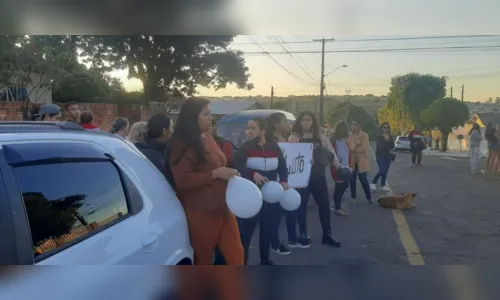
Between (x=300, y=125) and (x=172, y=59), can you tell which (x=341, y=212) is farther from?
(x=172, y=59)

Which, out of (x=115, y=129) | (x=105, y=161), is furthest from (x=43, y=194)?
(x=115, y=129)

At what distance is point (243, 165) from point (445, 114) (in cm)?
109

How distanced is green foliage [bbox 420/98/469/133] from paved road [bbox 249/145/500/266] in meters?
0.27

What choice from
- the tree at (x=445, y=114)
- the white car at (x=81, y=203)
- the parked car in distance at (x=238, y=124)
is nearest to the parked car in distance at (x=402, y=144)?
the tree at (x=445, y=114)

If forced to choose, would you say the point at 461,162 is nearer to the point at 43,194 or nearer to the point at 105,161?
the point at 105,161

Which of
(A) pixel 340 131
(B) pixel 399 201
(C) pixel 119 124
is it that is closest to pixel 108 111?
(C) pixel 119 124

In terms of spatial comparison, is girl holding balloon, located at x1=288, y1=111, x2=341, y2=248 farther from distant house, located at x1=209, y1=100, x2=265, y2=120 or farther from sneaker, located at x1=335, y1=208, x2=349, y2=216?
distant house, located at x1=209, y1=100, x2=265, y2=120

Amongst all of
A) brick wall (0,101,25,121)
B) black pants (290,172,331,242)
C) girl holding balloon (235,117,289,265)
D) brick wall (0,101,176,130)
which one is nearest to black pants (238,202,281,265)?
girl holding balloon (235,117,289,265)

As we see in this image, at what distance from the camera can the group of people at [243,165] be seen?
8.45 feet

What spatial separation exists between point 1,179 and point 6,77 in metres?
0.82

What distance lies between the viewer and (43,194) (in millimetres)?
2193

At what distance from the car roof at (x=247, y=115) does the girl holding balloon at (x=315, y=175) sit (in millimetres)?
82

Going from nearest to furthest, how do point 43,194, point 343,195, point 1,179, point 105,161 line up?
point 1,179, point 43,194, point 105,161, point 343,195

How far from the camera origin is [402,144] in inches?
105
